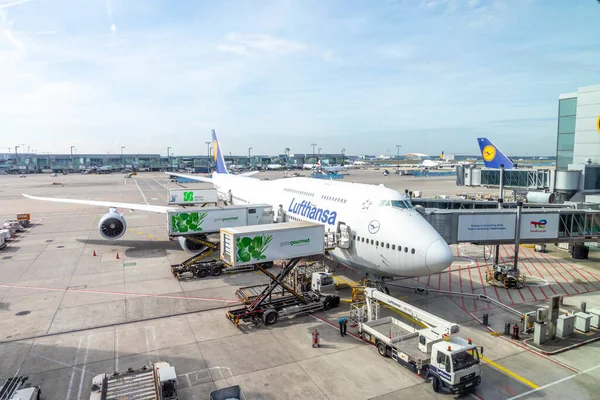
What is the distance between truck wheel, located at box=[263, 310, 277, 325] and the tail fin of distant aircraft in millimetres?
47792

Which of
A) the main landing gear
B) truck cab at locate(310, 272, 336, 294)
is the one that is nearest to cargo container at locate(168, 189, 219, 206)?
truck cab at locate(310, 272, 336, 294)

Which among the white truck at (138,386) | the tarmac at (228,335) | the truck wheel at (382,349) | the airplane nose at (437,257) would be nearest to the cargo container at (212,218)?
the tarmac at (228,335)

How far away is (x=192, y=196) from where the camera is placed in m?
50.2

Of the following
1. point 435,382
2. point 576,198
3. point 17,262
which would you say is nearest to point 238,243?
point 435,382

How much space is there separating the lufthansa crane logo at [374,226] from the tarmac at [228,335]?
16.5 ft

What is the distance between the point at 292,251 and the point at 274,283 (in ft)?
7.17

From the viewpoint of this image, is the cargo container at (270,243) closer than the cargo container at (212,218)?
Yes

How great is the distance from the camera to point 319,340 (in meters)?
19.9

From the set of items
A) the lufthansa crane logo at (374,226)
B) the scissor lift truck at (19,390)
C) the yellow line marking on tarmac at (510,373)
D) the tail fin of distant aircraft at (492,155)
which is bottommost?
the yellow line marking on tarmac at (510,373)

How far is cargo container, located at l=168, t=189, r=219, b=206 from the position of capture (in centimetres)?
4953

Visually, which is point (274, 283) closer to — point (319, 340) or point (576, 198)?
point (319, 340)

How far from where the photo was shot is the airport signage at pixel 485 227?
2883 cm

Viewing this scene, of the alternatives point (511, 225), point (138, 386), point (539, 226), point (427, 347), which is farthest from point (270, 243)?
point (539, 226)

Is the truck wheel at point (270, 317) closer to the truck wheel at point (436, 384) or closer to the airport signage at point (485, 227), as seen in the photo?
the truck wheel at point (436, 384)
